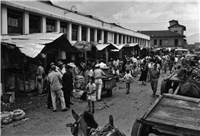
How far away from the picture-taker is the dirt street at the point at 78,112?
6316mm

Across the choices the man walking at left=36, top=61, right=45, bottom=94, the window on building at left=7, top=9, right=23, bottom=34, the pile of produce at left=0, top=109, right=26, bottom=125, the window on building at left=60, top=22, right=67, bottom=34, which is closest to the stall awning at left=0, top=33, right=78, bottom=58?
the man walking at left=36, top=61, right=45, bottom=94

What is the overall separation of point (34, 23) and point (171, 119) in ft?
43.7

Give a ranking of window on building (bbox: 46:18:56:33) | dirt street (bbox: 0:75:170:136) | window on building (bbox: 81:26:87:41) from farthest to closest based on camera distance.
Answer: window on building (bbox: 81:26:87:41)
window on building (bbox: 46:18:56:33)
dirt street (bbox: 0:75:170:136)

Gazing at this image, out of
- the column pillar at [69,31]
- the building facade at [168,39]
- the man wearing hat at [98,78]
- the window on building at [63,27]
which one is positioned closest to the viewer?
the man wearing hat at [98,78]

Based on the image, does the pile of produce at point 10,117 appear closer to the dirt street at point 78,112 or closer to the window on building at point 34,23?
the dirt street at point 78,112

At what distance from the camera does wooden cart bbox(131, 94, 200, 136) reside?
3889 millimetres

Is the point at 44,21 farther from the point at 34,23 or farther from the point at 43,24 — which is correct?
the point at 34,23

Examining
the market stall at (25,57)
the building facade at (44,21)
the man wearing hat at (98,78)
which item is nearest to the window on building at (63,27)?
the building facade at (44,21)

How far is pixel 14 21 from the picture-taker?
13.4 metres

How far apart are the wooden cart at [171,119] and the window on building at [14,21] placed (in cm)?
1128

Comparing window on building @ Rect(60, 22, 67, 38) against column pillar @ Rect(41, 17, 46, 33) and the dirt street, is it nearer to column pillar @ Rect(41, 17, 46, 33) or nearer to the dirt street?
column pillar @ Rect(41, 17, 46, 33)

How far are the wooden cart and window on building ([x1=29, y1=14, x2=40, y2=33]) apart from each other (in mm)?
12053

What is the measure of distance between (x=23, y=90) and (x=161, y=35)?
56.4 meters

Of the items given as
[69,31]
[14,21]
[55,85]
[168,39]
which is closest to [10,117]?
[55,85]
